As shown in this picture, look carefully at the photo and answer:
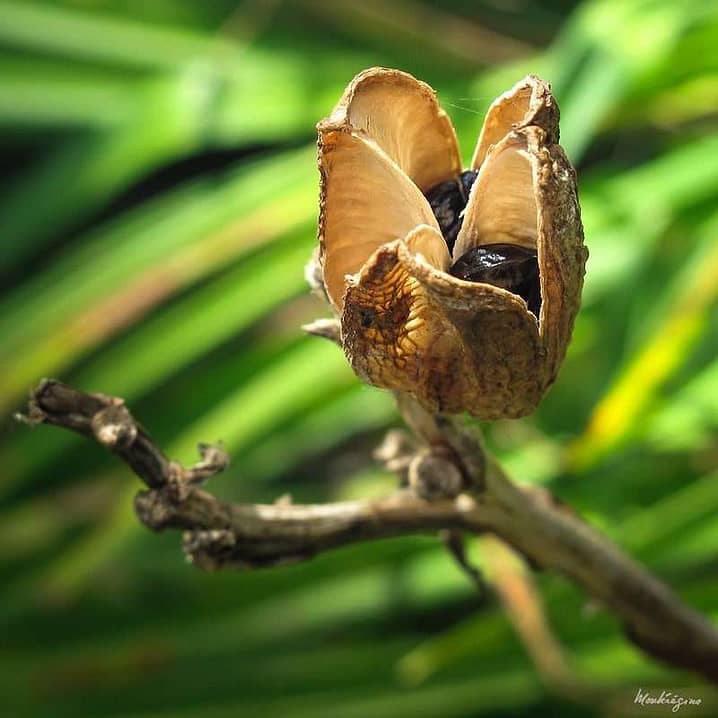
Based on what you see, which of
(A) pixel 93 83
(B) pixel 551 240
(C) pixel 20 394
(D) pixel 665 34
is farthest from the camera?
(A) pixel 93 83

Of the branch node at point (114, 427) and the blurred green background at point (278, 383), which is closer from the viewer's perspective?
the branch node at point (114, 427)

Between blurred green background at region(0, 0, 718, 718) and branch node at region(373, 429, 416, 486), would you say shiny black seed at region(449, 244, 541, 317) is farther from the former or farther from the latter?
blurred green background at region(0, 0, 718, 718)

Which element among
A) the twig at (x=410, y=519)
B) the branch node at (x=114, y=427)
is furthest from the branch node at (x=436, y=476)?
the branch node at (x=114, y=427)

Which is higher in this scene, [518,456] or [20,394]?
[20,394]

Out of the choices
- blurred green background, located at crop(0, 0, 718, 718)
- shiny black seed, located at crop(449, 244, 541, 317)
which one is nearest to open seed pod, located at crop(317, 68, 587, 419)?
shiny black seed, located at crop(449, 244, 541, 317)

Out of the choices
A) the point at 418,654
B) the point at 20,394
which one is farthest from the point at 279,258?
the point at 418,654

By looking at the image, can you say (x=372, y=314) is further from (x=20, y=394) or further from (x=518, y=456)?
(x=20, y=394)

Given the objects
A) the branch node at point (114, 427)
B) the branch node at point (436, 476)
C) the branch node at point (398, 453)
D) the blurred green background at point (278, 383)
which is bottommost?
the branch node at point (436, 476)

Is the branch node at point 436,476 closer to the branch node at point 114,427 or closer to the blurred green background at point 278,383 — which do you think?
the branch node at point 114,427
